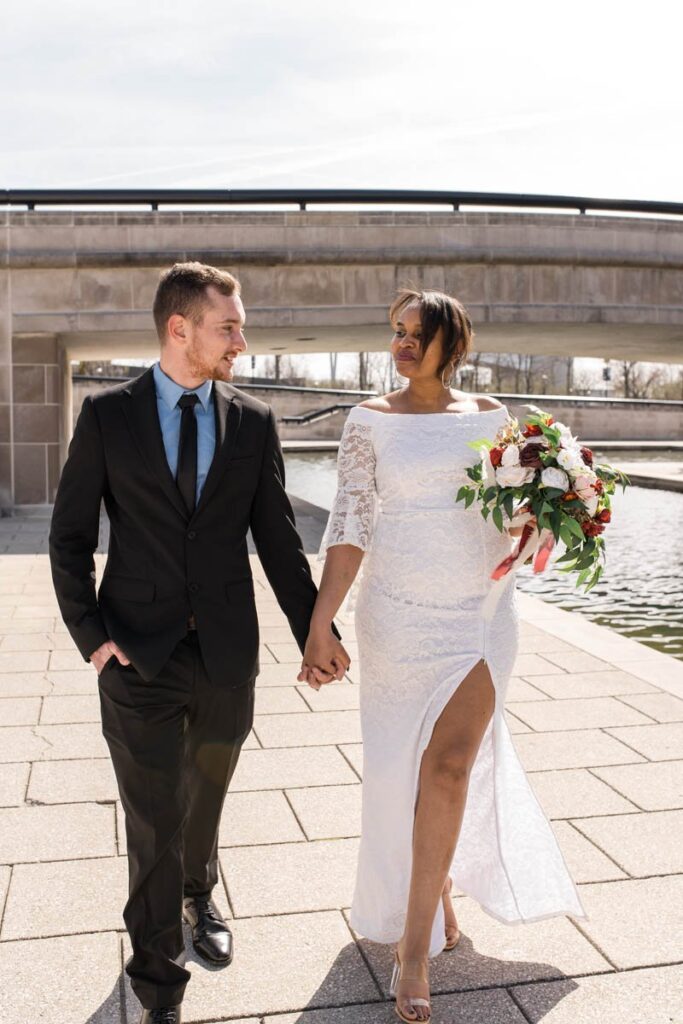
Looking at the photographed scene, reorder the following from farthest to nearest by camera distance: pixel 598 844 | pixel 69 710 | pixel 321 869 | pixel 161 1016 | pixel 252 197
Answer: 1. pixel 252 197
2. pixel 69 710
3. pixel 598 844
4. pixel 321 869
5. pixel 161 1016

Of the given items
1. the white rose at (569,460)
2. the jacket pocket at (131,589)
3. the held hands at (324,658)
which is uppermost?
the white rose at (569,460)

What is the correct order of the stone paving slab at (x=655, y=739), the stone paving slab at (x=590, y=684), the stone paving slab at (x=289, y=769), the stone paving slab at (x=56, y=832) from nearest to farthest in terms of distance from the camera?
the stone paving slab at (x=56, y=832), the stone paving slab at (x=289, y=769), the stone paving slab at (x=655, y=739), the stone paving slab at (x=590, y=684)

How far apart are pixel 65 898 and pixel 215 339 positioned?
2054 mm

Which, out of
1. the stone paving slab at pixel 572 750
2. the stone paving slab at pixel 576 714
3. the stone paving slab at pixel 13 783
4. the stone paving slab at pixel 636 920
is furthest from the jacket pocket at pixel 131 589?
the stone paving slab at pixel 576 714

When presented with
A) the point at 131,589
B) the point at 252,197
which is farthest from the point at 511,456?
the point at 252,197

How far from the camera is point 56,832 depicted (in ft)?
14.7

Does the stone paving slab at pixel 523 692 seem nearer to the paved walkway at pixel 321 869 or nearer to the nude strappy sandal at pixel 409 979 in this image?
the paved walkway at pixel 321 869

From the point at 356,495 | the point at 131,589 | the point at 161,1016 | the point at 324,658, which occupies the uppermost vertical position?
the point at 356,495

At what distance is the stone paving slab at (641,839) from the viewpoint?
4172mm

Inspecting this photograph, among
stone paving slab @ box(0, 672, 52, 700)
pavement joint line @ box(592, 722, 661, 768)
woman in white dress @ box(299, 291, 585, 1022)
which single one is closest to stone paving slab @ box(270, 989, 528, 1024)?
woman in white dress @ box(299, 291, 585, 1022)

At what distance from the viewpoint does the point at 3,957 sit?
11.3ft

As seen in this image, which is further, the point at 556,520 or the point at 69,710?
the point at 69,710

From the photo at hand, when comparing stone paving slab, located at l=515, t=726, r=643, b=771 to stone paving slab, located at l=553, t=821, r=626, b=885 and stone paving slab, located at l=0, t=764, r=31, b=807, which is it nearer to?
stone paving slab, located at l=553, t=821, r=626, b=885

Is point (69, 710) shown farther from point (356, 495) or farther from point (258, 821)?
point (356, 495)
